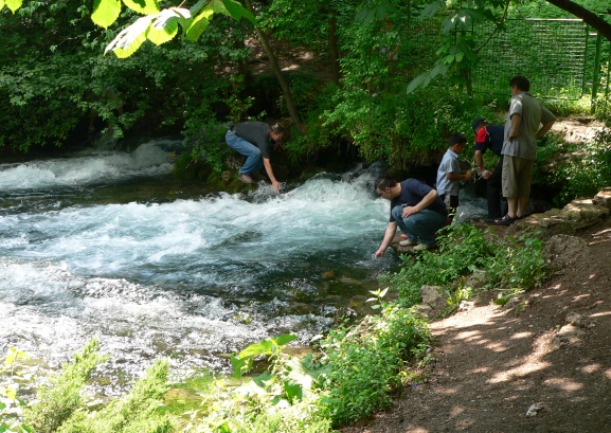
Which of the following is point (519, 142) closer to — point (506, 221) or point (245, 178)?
point (506, 221)

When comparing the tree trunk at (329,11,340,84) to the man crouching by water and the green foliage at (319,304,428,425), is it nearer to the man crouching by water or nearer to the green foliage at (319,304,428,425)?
the man crouching by water

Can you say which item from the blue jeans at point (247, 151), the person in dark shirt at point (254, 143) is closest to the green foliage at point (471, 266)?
the person in dark shirt at point (254, 143)

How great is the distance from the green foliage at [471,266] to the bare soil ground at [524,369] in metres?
0.27

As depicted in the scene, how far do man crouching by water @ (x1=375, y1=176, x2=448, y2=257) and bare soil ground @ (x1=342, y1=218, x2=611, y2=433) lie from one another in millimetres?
2502

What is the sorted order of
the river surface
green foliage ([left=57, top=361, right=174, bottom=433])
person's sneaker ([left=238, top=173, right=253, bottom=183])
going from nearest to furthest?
green foliage ([left=57, top=361, right=174, bottom=433])
the river surface
person's sneaker ([left=238, top=173, right=253, bottom=183])

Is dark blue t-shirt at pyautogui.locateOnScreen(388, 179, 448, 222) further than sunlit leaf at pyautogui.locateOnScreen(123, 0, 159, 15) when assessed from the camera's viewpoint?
Yes

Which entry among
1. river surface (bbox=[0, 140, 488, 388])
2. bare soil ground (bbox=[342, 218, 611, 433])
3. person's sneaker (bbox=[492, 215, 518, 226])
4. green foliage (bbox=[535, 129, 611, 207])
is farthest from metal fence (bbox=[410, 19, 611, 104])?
bare soil ground (bbox=[342, 218, 611, 433])

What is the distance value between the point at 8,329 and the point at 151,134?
9939mm

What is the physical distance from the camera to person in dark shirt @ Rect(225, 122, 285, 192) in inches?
497

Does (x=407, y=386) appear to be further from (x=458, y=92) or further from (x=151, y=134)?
(x=151, y=134)

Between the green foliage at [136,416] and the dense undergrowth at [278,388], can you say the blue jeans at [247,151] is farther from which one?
the green foliage at [136,416]

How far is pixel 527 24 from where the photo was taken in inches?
482

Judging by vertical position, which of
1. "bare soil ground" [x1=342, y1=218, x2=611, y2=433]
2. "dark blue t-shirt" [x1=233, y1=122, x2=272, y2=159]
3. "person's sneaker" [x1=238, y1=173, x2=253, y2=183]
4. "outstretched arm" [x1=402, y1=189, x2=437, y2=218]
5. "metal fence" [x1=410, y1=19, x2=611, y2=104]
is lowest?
"bare soil ground" [x1=342, y1=218, x2=611, y2=433]

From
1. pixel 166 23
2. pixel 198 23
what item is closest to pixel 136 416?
pixel 198 23
